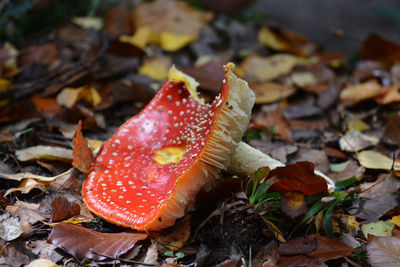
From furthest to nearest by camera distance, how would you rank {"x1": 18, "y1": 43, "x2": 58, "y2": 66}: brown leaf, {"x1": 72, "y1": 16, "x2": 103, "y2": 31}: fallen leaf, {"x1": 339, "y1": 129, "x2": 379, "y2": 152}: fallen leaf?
{"x1": 72, "y1": 16, "x2": 103, "y2": 31}: fallen leaf < {"x1": 18, "y1": 43, "x2": 58, "y2": 66}: brown leaf < {"x1": 339, "y1": 129, "x2": 379, "y2": 152}: fallen leaf

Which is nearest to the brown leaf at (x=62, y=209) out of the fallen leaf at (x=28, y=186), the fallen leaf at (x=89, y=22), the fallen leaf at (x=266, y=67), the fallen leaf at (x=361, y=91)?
the fallen leaf at (x=28, y=186)

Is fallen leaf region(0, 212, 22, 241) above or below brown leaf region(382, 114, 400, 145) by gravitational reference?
below

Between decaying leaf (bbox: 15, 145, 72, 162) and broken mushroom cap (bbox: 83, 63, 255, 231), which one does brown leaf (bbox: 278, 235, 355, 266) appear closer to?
broken mushroom cap (bbox: 83, 63, 255, 231)

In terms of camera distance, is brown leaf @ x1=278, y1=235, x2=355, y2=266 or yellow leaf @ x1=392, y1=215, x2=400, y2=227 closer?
brown leaf @ x1=278, y1=235, x2=355, y2=266

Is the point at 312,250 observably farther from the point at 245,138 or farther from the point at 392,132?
the point at 392,132

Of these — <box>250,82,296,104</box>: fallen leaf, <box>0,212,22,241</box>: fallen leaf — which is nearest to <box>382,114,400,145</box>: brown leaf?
<box>250,82,296,104</box>: fallen leaf
